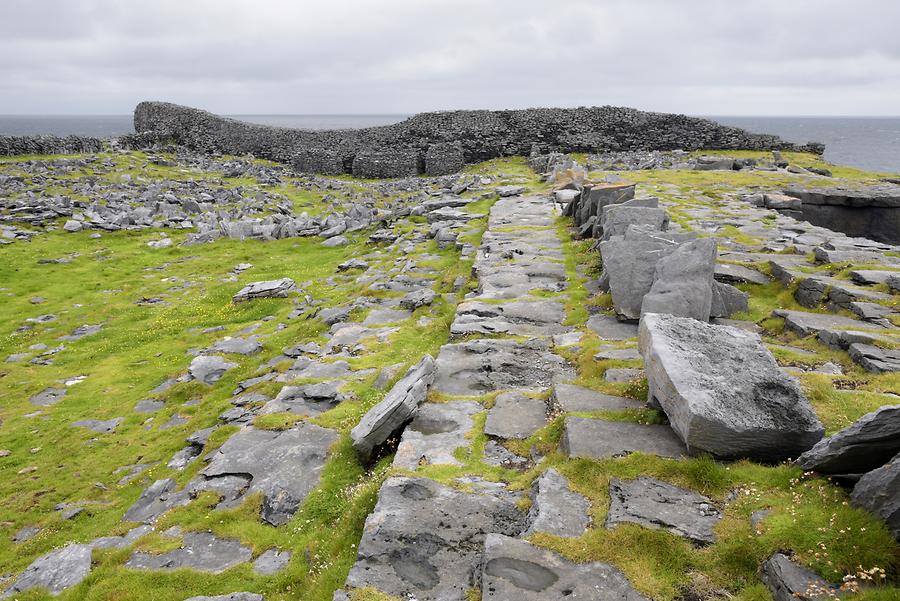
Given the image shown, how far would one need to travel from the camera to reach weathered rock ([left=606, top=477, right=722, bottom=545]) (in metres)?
6.18

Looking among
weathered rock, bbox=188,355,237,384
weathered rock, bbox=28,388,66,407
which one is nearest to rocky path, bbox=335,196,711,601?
weathered rock, bbox=188,355,237,384

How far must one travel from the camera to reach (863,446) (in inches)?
233

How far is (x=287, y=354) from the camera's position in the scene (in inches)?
641

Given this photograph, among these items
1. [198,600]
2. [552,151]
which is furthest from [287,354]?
[552,151]

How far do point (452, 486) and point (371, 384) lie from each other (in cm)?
527

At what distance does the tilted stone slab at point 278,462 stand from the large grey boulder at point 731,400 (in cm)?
599

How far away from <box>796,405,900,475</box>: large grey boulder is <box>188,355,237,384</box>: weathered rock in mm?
14535

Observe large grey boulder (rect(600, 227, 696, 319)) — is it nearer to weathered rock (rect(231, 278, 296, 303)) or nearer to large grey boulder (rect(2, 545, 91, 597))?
large grey boulder (rect(2, 545, 91, 597))

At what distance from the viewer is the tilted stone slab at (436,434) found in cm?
841

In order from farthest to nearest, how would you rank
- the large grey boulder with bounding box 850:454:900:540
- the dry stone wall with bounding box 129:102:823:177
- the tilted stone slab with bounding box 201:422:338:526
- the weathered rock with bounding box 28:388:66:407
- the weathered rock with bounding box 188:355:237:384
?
the dry stone wall with bounding box 129:102:823:177
the weathered rock with bounding box 188:355:237:384
the weathered rock with bounding box 28:388:66:407
the tilted stone slab with bounding box 201:422:338:526
the large grey boulder with bounding box 850:454:900:540

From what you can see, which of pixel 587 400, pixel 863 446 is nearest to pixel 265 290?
pixel 587 400

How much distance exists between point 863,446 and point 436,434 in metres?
5.69

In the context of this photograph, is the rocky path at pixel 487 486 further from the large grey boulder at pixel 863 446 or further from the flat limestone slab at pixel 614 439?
the large grey boulder at pixel 863 446

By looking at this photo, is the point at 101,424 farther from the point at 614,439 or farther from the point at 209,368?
the point at 614,439
